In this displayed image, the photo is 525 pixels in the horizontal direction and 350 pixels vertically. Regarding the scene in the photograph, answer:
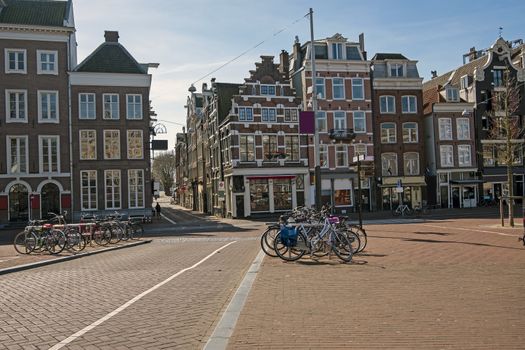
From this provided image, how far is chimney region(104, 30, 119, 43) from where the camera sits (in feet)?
134

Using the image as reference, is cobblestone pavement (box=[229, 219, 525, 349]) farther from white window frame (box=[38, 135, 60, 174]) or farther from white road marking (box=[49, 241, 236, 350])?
white window frame (box=[38, 135, 60, 174])

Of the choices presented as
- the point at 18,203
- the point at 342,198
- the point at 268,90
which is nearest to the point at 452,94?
the point at 342,198

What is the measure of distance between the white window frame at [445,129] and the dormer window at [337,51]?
38.9ft

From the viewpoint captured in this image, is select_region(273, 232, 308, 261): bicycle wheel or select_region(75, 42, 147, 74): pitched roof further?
select_region(75, 42, 147, 74): pitched roof

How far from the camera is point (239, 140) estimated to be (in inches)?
1710

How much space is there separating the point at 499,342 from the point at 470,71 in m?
52.9

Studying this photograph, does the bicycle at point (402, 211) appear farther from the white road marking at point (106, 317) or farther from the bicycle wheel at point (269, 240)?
the white road marking at point (106, 317)

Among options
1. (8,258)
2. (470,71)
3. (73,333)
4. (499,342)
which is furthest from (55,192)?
(470,71)

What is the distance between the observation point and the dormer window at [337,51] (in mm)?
47250

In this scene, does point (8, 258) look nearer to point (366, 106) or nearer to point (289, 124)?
point (289, 124)

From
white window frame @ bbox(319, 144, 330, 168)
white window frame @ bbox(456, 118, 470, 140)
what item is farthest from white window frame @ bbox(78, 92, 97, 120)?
white window frame @ bbox(456, 118, 470, 140)

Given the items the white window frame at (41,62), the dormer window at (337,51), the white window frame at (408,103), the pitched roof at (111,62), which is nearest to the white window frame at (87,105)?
the pitched roof at (111,62)

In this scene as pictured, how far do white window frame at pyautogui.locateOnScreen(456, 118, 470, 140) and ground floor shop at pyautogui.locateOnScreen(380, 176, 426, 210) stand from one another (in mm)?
6030

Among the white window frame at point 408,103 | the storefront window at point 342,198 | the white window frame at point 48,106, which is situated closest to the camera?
the white window frame at point 48,106
